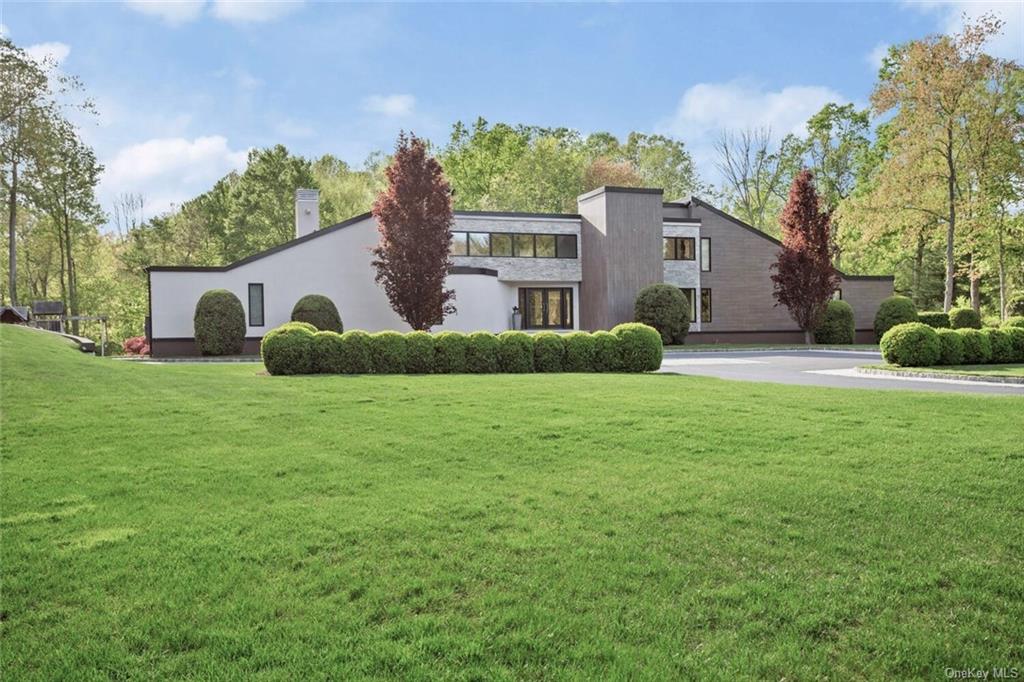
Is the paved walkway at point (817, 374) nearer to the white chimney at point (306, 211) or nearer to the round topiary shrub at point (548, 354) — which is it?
the round topiary shrub at point (548, 354)

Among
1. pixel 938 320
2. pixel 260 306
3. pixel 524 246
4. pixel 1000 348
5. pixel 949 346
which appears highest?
pixel 524 246

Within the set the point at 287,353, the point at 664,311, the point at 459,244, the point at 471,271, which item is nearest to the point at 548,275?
the point at 459,244

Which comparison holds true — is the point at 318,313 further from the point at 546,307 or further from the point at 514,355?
the point at 546,307

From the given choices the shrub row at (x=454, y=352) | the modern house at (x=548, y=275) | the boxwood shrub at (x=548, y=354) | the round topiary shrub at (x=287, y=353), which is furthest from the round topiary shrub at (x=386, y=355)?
the modern house at (x=548, y=275)

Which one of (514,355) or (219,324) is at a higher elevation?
(219,324)

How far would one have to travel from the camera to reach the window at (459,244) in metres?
31.2

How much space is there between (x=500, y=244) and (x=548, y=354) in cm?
1668

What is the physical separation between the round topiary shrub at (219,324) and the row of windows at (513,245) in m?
A: 9.90

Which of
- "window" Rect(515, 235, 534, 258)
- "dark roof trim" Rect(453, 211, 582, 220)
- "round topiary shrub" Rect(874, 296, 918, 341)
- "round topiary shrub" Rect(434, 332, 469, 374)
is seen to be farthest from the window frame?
"round topiary shrub" Rect(874, 296, 918, 341)

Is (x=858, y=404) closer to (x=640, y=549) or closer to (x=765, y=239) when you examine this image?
(x=640, y=549)

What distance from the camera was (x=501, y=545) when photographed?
14.9 feet

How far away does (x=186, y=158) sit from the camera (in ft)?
141

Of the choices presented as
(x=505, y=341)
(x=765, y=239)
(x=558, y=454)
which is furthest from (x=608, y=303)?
(x=558, y=454)

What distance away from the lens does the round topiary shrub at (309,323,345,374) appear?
47.1 feet
